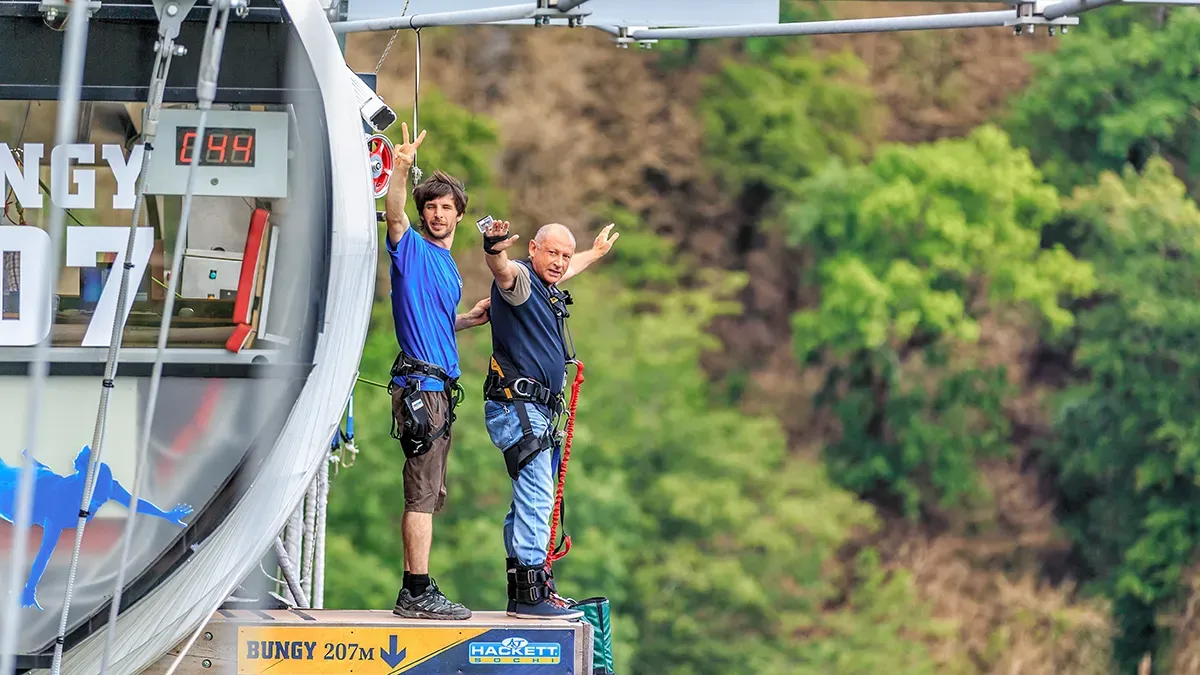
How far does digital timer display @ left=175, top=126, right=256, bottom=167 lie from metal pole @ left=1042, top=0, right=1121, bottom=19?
287 centimetres

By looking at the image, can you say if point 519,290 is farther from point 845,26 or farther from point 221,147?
A: point 845,26

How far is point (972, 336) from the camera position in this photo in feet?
98.5

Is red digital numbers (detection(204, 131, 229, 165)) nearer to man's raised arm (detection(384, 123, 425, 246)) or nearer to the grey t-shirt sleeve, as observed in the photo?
man's raised arm (detection(384, 123, 425, 246))

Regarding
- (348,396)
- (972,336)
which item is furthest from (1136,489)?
(348,396)

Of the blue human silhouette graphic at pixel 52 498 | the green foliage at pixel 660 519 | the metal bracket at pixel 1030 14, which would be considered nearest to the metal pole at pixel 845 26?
the metal bracket at pixel 1030 14

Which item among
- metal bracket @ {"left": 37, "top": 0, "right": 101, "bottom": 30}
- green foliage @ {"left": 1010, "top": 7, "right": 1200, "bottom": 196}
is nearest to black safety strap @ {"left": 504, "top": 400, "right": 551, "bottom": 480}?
metal bracket @ {"left": 37, "top": 0, "right": 101, "bottom": 30}

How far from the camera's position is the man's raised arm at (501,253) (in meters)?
6.70

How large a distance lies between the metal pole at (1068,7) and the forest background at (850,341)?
16.8 m

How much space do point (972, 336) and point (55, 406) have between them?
969 inches

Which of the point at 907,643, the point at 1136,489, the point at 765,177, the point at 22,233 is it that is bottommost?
the point at 907,643

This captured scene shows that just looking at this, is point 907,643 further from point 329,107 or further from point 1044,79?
point 329,107

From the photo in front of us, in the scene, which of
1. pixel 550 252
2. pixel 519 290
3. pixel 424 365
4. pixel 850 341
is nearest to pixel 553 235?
pixel 550 252

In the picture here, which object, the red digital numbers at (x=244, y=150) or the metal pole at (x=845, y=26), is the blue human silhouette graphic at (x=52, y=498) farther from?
the metal pole at (x=845, y=26)

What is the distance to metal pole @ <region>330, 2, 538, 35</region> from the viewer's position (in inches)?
299
